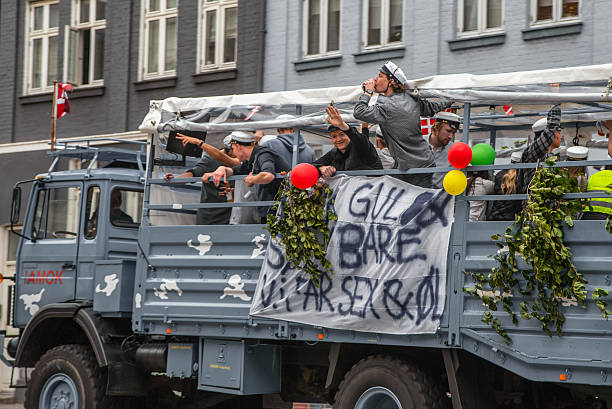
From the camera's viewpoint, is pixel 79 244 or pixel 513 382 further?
pixel 79 244

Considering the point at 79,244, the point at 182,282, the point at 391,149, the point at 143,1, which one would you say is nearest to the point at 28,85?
the point at 143,1

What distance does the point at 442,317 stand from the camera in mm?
7727

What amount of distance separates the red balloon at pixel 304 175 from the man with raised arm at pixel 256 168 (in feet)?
1.71

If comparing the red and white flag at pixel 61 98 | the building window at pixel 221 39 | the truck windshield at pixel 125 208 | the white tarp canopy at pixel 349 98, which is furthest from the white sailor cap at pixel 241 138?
the building window at pixel 221 39

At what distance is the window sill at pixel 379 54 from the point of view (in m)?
16.0

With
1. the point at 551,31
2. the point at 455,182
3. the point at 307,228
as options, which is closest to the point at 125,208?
the point at 307,228

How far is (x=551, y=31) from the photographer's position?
14523 millimetres

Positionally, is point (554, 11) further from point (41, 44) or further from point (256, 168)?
point (41, 44)

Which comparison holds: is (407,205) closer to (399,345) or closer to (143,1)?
(399,345)

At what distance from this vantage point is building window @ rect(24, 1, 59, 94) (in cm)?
2014

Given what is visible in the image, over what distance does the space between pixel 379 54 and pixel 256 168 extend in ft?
24.9

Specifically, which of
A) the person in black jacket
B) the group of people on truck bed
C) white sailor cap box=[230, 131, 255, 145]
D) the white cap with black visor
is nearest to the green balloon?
the group of people on truck bed

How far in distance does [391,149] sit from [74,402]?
13.8 feet

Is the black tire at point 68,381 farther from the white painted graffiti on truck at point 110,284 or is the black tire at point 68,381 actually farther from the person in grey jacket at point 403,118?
the person in grey jacket at point 403,118
